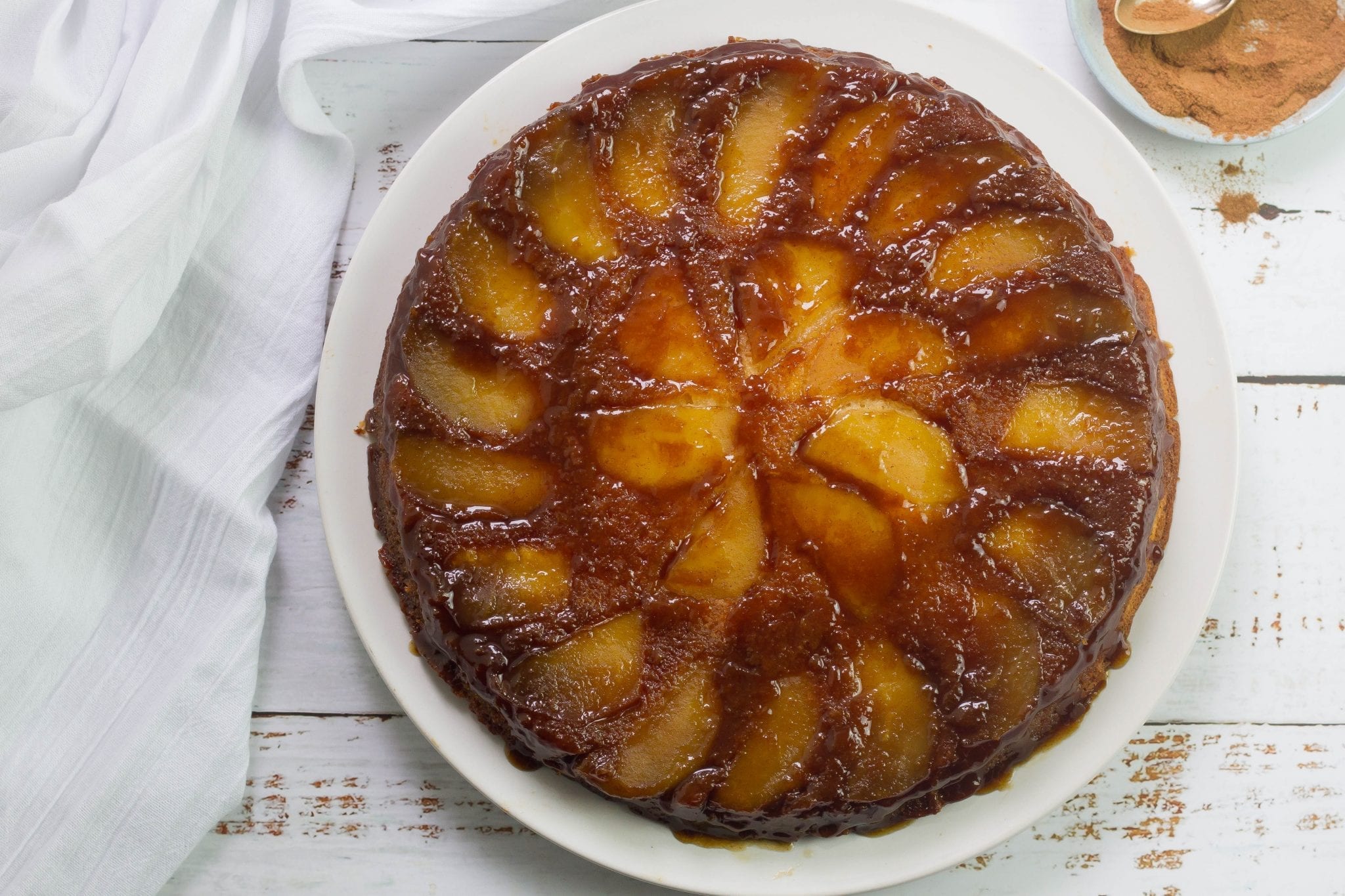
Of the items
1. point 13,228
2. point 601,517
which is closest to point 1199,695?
point 601,517

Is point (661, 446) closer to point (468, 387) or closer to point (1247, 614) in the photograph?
point (468, 387)

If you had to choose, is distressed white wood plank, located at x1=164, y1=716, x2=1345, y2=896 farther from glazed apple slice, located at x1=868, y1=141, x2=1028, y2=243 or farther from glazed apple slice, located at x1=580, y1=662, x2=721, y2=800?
glazed apple slice, located at x1=868, y1=141, x2=1028, y2=243

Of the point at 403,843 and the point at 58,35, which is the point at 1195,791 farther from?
the point at 58,35

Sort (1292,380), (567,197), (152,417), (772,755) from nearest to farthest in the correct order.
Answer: (772,755) → (567,197) → (152,417) → (1292,380)

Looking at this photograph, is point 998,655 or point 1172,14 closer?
point 998,655

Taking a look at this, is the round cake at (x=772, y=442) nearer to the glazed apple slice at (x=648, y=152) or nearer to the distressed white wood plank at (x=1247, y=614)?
the glazed apple slice at (x=648, y=152)

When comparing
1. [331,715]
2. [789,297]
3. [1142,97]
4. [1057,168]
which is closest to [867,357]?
[789,297]
